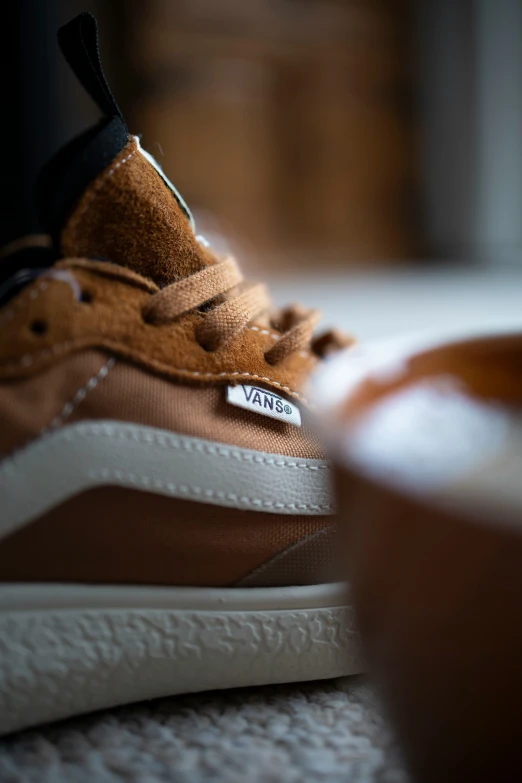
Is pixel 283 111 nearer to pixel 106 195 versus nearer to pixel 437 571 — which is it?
pixel 106 195

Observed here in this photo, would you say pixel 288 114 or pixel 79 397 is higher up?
pixel 288 114

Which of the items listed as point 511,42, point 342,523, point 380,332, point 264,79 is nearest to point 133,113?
point 264,79

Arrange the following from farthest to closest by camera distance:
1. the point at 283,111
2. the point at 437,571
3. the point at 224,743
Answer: the point at 283,111
the point at 224,743
the point at 437,571

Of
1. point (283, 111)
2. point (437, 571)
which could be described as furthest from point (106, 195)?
point (283, 111)

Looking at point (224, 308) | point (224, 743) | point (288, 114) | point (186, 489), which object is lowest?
point (224, 743)

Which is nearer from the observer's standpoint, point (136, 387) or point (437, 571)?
point (437, 571)
